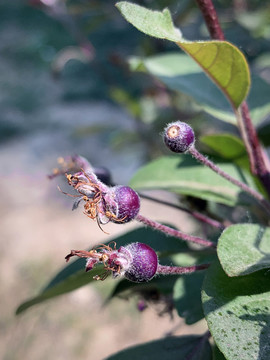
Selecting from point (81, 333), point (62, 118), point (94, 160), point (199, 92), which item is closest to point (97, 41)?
point (62, 118)

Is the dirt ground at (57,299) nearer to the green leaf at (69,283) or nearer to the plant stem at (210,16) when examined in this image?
the green leaf at (69,283)

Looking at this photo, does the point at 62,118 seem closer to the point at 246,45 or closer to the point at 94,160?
the point at 94,160

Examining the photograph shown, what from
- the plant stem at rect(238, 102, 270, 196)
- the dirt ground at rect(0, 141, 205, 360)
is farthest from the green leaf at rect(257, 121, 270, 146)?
the dirt ground at rect(0, 141, 205, 360)

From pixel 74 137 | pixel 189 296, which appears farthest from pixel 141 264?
pixel 74 137

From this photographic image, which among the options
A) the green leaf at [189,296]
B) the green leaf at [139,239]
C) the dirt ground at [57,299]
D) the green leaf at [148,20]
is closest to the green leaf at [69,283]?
the green leaf at [139,239]

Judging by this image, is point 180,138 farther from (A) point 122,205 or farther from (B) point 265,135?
(B) point 265,135

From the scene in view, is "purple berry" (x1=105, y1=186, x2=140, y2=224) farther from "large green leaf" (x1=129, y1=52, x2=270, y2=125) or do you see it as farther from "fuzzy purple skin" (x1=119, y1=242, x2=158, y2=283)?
"large green leaf" (x1=129, y1=52, x2=270, y2=125)
